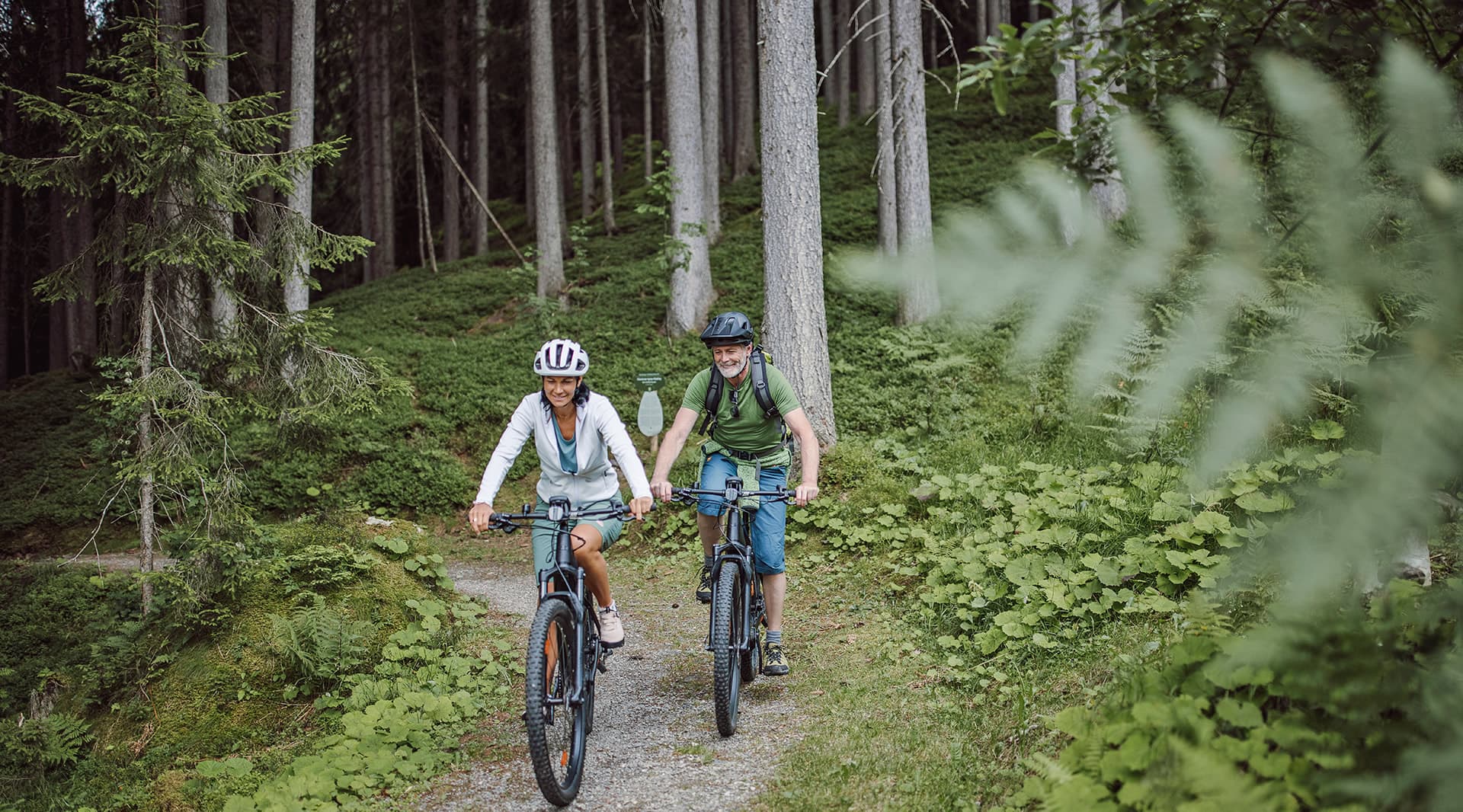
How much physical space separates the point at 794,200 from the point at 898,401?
9.93ft

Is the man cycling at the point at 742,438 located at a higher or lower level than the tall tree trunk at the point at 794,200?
lower

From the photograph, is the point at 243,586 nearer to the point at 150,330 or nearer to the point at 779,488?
the point at 150,330

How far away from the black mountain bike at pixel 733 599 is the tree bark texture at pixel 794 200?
4552 millimetres

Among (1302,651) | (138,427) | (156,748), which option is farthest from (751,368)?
(138,427)

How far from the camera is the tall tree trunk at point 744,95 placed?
2397 cm

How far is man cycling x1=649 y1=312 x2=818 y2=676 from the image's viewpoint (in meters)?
5.72

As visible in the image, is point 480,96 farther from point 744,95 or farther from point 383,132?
point 744,95

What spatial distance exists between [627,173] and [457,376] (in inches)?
790

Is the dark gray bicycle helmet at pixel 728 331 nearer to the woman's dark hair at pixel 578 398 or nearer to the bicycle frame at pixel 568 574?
the woman's dark hair at pixel 578 398

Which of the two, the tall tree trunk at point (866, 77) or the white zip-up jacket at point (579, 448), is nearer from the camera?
the white zip-up jacket at point (579, 448)

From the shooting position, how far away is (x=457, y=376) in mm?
15539

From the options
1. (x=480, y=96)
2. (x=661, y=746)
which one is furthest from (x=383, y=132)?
(x=661, y=746)

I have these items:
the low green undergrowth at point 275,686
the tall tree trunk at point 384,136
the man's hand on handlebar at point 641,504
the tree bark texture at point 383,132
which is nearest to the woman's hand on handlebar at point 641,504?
the man's hand on handlebar at point 641,504

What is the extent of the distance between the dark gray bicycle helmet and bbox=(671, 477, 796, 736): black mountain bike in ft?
2.75
